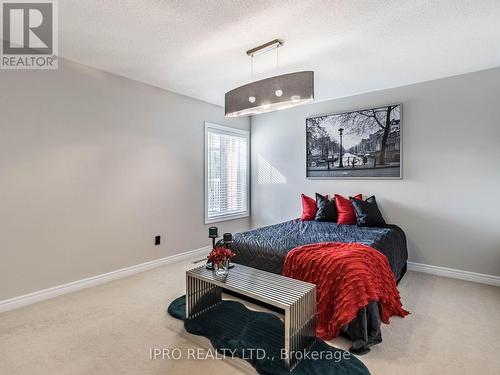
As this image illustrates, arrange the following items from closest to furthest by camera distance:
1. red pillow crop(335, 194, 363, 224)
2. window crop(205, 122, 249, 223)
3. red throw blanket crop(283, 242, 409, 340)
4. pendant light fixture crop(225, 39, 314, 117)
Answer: red throw blanket crop(283, 242, 409, 340) → pendant light fixture crop(225, 39, 314, 117) → red pillow crop(335, 194, 363, 224) → window crop(205, 122, 249, 223)

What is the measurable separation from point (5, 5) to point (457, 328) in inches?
170

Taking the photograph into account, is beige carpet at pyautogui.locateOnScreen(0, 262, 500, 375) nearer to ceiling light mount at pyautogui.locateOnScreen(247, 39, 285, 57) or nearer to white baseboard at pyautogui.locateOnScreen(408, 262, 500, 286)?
white baseboard at pyautogui.locateOnScreen(408, 262, 500, 286)

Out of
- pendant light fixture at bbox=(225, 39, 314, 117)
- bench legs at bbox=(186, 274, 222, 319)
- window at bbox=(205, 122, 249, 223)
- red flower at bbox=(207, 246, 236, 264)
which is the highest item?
pendant light fixture at bbox=(225, 39, 314, 117)

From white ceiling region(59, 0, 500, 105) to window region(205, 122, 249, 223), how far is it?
4.16 feet

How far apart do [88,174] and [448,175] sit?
427 cm

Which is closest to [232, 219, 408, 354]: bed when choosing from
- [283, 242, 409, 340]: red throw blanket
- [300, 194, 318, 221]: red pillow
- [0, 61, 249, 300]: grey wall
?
[283, 242, 409, 340]: red throw blanket

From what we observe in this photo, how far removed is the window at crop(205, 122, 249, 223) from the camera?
14.8 feet

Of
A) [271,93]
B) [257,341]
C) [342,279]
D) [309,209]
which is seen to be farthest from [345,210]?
[257,341]

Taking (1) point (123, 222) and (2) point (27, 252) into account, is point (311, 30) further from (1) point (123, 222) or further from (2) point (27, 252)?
(2) point (27, 252)

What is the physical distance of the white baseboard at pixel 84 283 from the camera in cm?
260

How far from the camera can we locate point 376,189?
391cm

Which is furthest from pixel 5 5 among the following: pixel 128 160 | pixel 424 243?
pixel 424 243

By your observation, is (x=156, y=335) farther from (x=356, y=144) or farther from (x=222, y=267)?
(x=356, y=144)

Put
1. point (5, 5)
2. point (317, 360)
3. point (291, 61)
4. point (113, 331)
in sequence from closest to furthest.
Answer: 1. point (317, 360)
2. point (5, 5)
3. point (113, 331)
4. point (291, 61)
